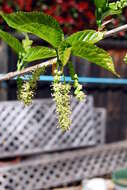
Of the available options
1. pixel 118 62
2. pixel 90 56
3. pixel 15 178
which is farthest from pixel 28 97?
pixel 118 62

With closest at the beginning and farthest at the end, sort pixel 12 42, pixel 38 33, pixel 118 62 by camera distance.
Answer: pixel 38 33 < pixel 12 42 < pixel 118 62

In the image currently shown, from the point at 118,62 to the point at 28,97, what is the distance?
5.74 meters

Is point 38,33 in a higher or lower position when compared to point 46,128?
higher

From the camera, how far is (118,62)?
6.66 m

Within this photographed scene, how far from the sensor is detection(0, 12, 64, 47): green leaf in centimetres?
78

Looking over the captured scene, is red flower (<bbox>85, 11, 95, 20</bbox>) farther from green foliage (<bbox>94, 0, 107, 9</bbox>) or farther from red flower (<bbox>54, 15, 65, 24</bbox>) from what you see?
green foliage (<bbox>94, 0, 107, 9</bbox>)

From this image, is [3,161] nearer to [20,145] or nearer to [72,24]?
[20,145]

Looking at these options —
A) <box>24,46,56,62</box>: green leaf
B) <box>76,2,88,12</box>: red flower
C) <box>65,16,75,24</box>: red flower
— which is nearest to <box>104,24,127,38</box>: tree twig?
<box>24,46,56,62</box>: green leaf

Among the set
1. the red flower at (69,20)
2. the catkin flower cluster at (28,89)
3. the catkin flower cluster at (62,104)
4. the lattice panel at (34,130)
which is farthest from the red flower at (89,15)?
the catkin flower cluster at (62,104)

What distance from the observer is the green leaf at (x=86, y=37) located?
33.9 inches

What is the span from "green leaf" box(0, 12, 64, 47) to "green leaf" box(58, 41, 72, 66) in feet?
0.13

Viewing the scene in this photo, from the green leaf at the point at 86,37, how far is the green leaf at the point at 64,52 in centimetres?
1

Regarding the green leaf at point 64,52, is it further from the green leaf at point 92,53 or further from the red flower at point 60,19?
the red flower at point 60,19

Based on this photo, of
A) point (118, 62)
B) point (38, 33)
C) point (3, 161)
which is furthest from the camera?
point (118, 62)
